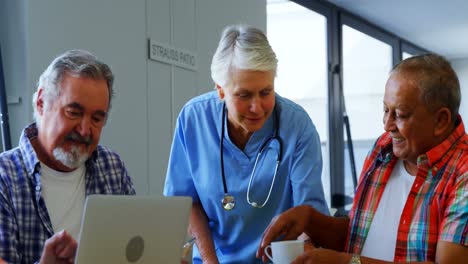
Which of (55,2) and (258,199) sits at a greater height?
(55,2)

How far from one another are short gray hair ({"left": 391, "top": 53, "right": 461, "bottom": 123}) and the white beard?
92 centimetres

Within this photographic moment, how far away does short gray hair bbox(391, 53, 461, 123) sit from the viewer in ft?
5.08

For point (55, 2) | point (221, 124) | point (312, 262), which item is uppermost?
point (55, 2)

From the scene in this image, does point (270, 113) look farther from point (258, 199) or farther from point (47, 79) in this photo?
point (47, 79)

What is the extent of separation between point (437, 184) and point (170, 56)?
2160 millimetres

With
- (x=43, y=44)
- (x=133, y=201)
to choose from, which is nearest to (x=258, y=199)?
(x=133, y=201)

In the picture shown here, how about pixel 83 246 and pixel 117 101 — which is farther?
pixel 117 101

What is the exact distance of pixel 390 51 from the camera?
7.43 m

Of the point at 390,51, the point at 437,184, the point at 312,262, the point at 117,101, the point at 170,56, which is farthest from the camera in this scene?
the point at 390,51

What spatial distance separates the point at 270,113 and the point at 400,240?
1.81 ft

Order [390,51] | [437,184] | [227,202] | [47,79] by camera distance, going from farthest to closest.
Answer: [390,51], [227,202], [47,79], [437,184]

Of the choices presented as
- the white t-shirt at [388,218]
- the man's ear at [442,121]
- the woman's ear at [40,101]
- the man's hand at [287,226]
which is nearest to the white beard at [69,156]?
the woman's ear at [40,101]

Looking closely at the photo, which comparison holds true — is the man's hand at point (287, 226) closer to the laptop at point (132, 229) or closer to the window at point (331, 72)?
the laptop at point (132, 229)

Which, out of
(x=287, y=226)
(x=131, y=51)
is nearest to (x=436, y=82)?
(x=287, y=226)
